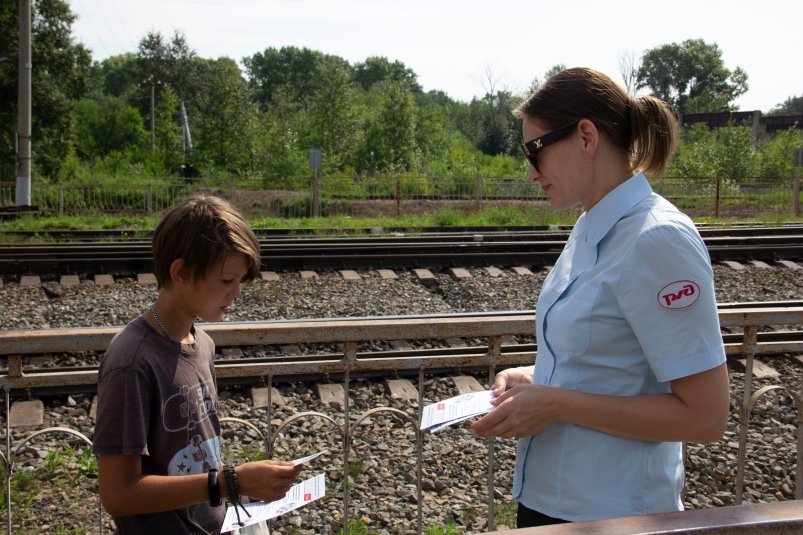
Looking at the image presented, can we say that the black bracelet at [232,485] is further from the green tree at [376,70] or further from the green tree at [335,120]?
the green tree at [376,70]

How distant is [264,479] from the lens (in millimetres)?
2039

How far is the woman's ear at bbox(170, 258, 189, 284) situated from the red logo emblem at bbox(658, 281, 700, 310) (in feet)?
3.90

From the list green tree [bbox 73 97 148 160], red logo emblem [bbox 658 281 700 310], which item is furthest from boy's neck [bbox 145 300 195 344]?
green tree [bbox 73 97 148 160]

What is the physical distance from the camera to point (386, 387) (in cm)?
628

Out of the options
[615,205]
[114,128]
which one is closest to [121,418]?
[615,205]

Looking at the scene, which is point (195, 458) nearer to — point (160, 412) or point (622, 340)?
point (160, 412)

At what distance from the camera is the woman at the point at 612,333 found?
73.3 inches

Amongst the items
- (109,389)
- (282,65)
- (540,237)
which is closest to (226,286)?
(109,389)

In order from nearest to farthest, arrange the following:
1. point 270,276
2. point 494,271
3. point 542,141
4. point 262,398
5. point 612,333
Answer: point 612,333, point 542,141, point 262,398, point 270,276, point 494,271

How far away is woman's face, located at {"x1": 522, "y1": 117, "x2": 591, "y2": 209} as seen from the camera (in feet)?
6.76

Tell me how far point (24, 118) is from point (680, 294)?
21.2m

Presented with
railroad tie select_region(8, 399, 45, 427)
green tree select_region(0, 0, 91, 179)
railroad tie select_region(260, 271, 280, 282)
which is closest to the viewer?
railroad tie select_region(8, 399, 45, 427)

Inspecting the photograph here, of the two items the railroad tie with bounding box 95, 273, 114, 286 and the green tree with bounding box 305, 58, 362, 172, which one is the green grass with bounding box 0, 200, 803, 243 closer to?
the railroad tie with bounding box 95, 273, 114, 286

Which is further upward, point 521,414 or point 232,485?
point 521,414
